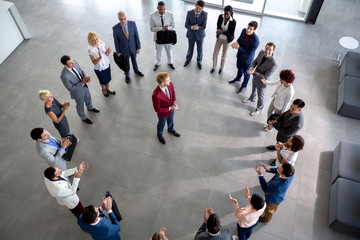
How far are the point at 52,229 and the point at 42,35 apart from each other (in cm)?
546

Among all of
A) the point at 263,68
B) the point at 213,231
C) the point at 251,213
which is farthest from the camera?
the point at 263,68

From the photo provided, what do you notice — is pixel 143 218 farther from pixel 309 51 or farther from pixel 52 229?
pixel 309 51

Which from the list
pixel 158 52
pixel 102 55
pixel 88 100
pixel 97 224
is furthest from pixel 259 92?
pixel 97 224

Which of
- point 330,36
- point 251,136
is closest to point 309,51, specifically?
point 330,36

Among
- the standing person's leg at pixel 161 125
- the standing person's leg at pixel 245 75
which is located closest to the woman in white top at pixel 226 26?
the standing person's leg at pixel 245 75

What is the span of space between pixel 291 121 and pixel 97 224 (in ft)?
10.3

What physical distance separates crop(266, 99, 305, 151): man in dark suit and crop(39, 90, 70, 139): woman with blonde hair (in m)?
3.50

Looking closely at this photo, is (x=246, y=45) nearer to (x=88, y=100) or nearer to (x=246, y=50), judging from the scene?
(x=246, y=50)

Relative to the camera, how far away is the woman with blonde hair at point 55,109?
4.41 m

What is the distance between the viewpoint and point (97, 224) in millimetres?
3295

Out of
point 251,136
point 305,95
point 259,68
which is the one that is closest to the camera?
point 259,68

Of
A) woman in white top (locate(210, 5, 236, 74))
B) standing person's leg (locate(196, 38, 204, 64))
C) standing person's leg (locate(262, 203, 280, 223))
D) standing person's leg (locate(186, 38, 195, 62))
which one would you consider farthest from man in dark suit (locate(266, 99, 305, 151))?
standing person's leg (locate(186, 38, 195, 62))

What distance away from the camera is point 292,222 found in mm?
4602

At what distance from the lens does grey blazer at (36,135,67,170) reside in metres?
4.06
